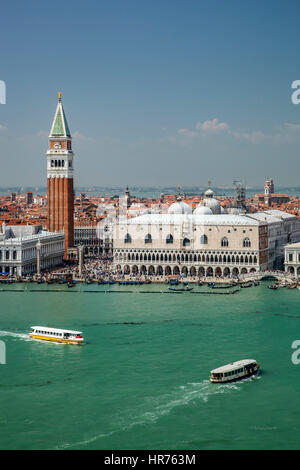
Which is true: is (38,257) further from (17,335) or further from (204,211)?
(17,335)

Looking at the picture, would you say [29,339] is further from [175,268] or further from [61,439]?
[175,268]

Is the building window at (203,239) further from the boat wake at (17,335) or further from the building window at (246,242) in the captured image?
the boat wake at (17,335)

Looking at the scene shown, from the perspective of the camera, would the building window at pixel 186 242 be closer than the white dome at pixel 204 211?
Yes

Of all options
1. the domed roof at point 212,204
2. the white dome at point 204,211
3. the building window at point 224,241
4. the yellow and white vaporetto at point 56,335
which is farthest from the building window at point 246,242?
the yellow and white vaporetto at point 56,335

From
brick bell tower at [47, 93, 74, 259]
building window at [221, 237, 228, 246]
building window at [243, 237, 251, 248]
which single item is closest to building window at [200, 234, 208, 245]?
building window at [221, 237, 228, 246]

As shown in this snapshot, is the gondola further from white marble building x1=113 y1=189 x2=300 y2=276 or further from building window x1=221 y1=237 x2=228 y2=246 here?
building window x1=221 y1=237 x2=228 y2=246
